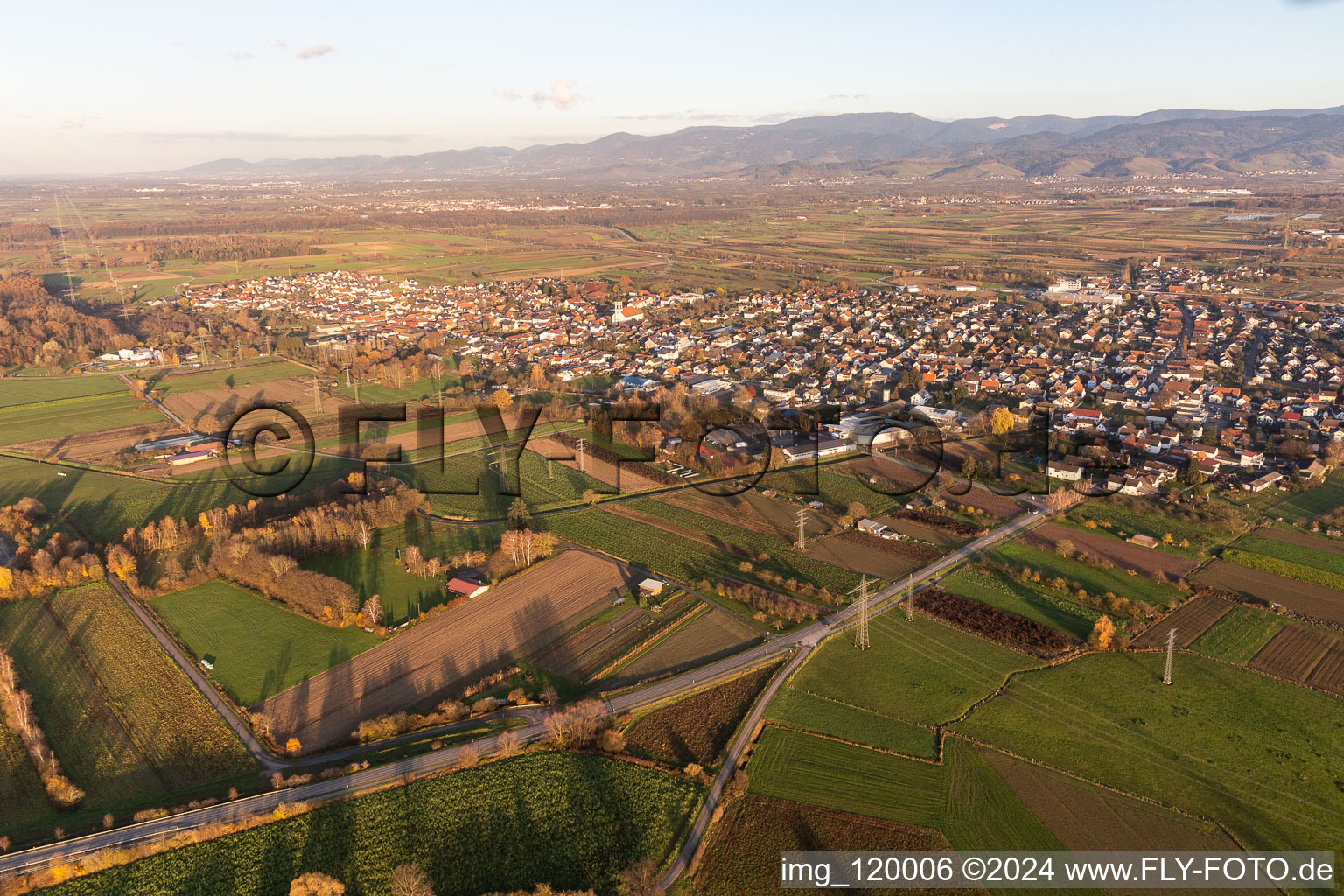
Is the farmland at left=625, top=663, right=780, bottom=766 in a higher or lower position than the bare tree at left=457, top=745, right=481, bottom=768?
lower

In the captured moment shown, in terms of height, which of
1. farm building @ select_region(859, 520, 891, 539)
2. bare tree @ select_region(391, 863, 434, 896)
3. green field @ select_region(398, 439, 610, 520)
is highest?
green field @ select_region(398, 439, 610, 520)

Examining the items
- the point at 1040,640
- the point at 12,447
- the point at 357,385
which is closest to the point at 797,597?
the point at 1040,640

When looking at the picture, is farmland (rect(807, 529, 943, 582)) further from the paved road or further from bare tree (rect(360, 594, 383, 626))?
bare tree (rect(360, 594, 383, 626))

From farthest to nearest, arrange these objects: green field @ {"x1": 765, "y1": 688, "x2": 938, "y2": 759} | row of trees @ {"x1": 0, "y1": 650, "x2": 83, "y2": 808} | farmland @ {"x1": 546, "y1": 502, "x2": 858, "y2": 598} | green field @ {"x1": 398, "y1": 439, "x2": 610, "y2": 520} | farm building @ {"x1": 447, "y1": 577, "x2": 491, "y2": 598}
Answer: green field @ {"x1": 398, "y1": 439, "x2": 610, "y2": 520}, farmland @ {"x1": 546, "y1": 502, "x2": 858, "y2": 598}, farm building @ {"x1": 447, "y1": 577, "x2": 491, "y2": 598}, green field @ {"x1": 765, "y1": 688, "x2": 938, "y2": 759}, row of trees @ {"x1": 0, "y1": 650, "x2": 83, "y2": 808}

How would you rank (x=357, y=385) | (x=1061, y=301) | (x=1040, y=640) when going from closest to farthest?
(x=1040, y=640), (x=357, y=385), (x=1061, y=301)

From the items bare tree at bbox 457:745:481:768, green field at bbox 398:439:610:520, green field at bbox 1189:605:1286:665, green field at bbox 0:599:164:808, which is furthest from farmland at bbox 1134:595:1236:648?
green field at bbox 0:599:164:808

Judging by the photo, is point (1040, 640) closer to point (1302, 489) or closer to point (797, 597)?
point (797, 597)
